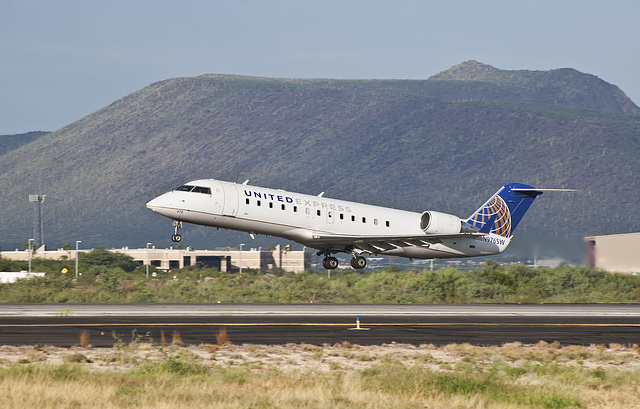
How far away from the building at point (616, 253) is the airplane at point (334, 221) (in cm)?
681

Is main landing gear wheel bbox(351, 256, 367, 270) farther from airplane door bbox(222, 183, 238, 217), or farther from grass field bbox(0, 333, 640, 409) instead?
grass field bbox(0, 333, 640, 409)

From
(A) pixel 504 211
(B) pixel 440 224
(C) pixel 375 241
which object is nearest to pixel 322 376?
(C) pixel 375 241

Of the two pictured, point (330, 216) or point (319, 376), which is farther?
point (330, 216)

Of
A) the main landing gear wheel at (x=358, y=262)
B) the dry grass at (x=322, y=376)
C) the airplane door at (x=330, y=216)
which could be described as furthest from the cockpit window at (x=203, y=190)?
the dry grass at (x=322, y=376)

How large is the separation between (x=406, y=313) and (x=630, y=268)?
1914cm

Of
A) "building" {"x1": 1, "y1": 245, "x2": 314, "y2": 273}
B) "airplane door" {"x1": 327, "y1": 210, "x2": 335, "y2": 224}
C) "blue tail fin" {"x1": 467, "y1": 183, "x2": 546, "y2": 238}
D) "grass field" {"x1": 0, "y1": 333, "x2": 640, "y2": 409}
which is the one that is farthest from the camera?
"building" {"x1": 1, "y1": 245, "x2": 314, "y2": 273}

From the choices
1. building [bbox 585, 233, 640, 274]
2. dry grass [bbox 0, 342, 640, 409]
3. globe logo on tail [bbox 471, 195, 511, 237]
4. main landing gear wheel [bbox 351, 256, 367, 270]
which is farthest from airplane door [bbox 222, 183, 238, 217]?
building [bbox 585, 233, 640, 274]

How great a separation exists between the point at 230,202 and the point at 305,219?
3550 mm

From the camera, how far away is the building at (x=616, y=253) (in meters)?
49.8

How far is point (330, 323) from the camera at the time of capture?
1243 inches

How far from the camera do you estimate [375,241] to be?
134 ft

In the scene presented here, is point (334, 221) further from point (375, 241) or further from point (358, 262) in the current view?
point (358, 262)

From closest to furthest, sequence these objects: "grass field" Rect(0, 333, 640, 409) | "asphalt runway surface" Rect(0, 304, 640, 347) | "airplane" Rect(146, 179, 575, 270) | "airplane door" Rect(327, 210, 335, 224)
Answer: "grass field" Rect(0, 333, 640, 409), "asphalt runway surface" Rect(0, 304, 640, 347), "airplane" Rect(146, 179, 575, 270), "airplane door" Rect(327, 210, 335, 224)

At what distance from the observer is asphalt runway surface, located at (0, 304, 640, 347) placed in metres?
26.8
